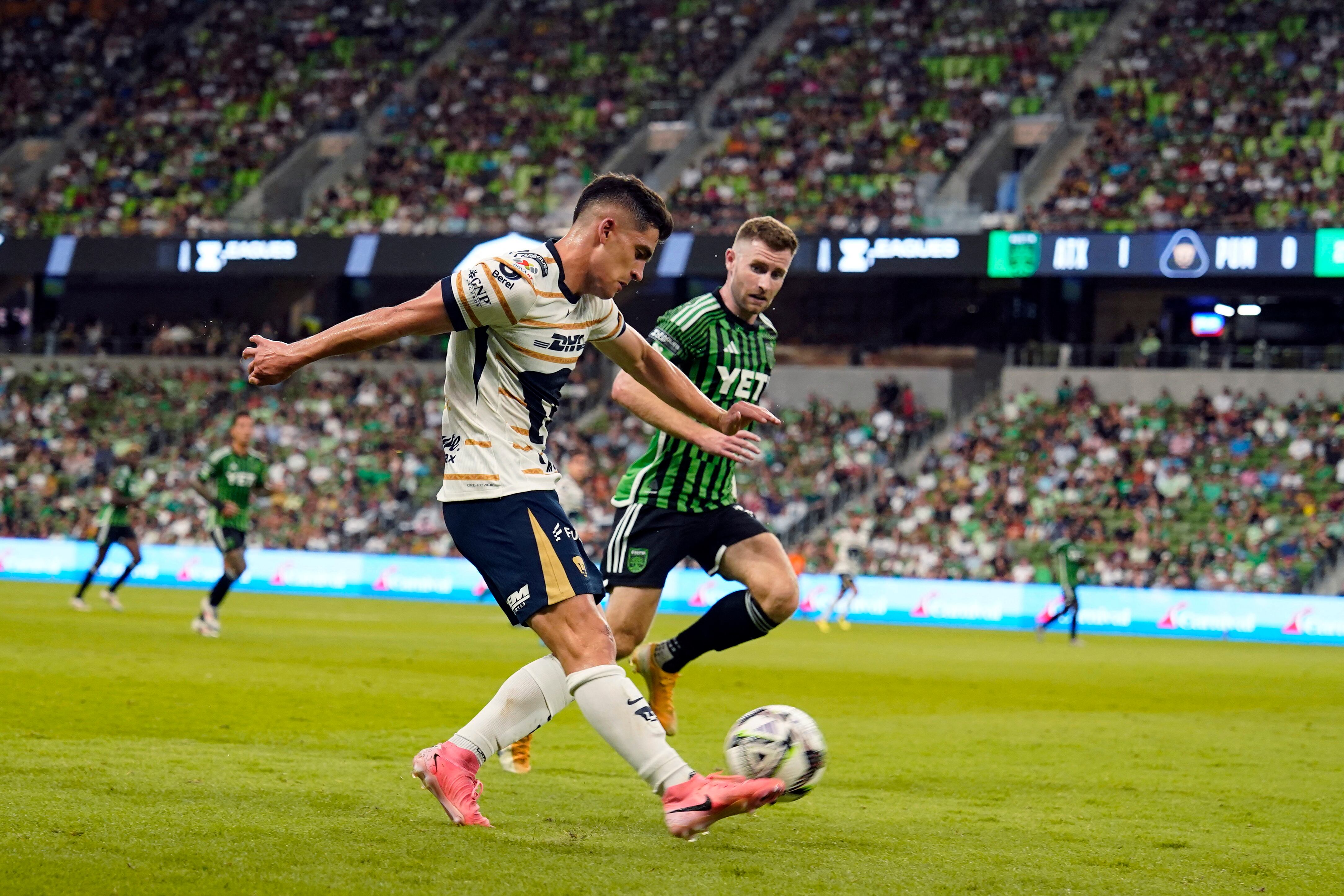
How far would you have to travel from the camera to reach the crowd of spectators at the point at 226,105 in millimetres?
41500

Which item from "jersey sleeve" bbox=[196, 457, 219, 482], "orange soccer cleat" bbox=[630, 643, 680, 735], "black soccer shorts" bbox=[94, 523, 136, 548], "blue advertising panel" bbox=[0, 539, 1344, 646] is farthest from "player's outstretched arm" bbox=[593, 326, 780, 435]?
"blue advertising panel" bbox=[0, 539, 1344, 646]

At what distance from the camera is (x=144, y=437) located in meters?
37.2

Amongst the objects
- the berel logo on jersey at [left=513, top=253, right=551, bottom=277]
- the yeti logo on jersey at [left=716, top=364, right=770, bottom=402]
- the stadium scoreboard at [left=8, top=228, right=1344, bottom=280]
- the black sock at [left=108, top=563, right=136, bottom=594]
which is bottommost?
the black sock at [left=108, top=563, right=136, bottom=594]

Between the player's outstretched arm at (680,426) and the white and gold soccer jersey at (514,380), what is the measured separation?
0.49m

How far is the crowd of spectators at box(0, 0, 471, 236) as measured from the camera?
136 ft

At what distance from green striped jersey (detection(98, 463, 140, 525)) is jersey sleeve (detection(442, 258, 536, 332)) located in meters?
15.9

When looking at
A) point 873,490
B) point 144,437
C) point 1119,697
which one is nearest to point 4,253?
point 144,437

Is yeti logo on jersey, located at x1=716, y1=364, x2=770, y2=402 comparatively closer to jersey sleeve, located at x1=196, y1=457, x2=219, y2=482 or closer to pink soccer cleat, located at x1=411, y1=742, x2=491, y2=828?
pink soccer cleat, located at x1=411, y1=742, x2=491, y2=828

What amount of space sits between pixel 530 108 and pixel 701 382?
34728mm

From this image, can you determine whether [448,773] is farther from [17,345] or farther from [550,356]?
[17,345]

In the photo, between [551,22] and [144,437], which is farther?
[551,22]

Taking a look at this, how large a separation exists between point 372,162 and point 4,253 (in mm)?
9503

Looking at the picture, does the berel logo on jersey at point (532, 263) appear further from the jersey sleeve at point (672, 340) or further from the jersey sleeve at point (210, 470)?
the jersey sleeve at point (210, 470)

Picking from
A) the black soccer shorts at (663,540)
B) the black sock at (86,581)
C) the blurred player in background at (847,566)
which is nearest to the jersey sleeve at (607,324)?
the black soccer shorts at (663,540)
